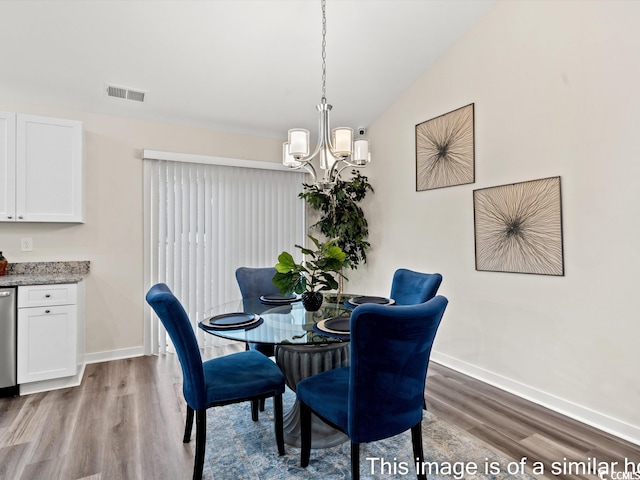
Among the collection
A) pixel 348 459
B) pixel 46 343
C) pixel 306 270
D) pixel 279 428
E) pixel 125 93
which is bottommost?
pixel 348 459

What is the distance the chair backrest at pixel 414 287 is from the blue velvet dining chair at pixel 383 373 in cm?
101

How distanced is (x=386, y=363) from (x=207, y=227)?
10.2 ft

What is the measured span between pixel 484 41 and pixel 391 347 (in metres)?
3.00

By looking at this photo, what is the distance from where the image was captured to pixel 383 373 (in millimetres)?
1525

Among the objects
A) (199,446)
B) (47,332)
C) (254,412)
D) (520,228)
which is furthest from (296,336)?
(47,332)

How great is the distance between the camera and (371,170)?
15.1 ft

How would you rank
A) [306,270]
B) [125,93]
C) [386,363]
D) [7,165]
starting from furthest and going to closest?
[125,93] < [7,165] < [306,270] < [386,363]

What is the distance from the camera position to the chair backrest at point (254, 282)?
10.7 feet

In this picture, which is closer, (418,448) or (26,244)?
(418,448)

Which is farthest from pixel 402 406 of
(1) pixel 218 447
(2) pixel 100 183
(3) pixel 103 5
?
(2) pixel 100 183

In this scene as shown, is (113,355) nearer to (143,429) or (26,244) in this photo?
(26,244)

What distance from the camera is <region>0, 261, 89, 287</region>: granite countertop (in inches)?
113

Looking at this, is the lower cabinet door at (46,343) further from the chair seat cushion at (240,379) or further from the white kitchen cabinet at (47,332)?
the chair seat cushion at (240,379)

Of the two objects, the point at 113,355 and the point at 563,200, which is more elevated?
the point at 563,200
